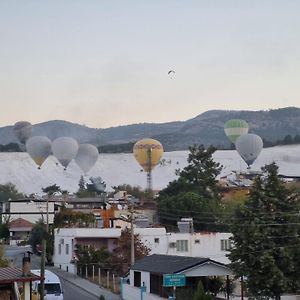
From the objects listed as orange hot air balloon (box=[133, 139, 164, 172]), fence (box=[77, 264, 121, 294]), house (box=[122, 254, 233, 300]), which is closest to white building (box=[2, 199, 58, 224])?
orange hot air balloon (box=[133, 139, 164, 172])

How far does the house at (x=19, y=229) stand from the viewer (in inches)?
3425

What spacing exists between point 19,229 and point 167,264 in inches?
2292

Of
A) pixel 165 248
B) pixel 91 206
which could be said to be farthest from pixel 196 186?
pixel 165 248

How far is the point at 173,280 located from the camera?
2972cm

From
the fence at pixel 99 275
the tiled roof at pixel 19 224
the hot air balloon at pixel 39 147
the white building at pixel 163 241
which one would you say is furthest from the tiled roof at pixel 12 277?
the hot air balloon at pixel 39 147

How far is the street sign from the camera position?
2955cm

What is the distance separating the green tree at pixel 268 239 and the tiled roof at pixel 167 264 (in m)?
1.78

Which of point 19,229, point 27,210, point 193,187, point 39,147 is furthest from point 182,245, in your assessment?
point 39,147

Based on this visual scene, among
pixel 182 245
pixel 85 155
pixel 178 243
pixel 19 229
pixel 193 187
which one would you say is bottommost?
pixel 19 229

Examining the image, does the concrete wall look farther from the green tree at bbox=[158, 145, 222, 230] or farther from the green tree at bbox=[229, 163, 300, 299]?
the green tree at bbox=[158, 145, 222, 230]

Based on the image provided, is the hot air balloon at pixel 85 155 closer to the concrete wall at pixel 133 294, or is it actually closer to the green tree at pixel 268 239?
the concrete wall at pixel 133 294

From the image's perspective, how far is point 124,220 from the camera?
186 ft

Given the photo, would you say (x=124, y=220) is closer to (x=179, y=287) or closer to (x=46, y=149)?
(x=179, y=287)

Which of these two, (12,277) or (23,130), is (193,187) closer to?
(12,277)
